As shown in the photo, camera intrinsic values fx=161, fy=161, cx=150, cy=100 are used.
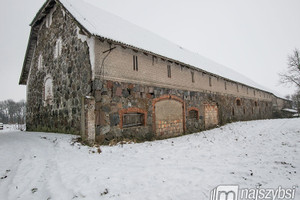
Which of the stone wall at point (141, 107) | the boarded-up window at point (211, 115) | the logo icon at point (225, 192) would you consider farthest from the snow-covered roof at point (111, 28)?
the logo icon at point (225, 192)

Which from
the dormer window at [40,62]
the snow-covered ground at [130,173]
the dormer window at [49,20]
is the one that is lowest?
the snow-covered ground at [130,173]

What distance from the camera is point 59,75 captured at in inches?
317

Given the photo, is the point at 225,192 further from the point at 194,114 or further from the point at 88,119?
the point at 194,114

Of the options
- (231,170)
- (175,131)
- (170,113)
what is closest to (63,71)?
(170,113)

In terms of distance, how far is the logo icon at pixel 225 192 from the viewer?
2.51m

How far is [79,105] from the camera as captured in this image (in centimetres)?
658

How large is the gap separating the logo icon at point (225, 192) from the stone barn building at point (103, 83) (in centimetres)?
443

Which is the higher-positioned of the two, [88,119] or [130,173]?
[88,119]

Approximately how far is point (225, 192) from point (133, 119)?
5121 millimetres

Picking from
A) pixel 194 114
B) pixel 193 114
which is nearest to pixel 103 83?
pixel 193 114

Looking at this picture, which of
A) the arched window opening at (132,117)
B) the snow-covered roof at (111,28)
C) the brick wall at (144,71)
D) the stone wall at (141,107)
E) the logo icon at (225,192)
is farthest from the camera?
the arched window opening at (132,117)

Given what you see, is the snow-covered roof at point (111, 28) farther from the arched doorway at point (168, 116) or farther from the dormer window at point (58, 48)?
the arched doorway at point (168, 116)

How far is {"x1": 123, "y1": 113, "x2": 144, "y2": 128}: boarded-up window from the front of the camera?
7022 millimetres

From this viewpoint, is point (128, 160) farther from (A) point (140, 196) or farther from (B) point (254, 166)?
(B) point (254, 166)
